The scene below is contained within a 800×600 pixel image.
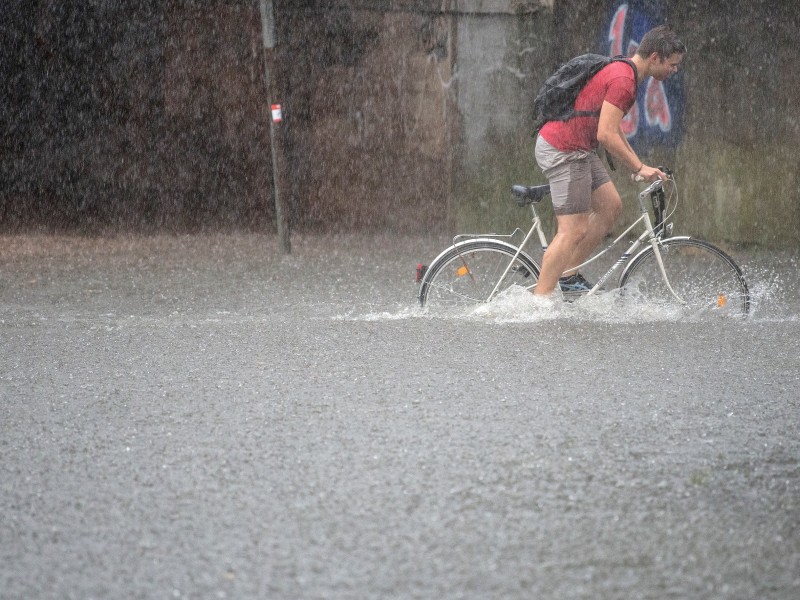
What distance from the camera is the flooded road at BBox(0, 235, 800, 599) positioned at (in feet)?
9.71

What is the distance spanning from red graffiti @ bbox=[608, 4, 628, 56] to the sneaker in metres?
4.26

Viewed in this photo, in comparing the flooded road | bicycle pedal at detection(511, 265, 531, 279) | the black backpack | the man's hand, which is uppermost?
the black backpack

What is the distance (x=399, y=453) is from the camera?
13.0 ft

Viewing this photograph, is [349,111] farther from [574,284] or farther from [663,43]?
[663,43]

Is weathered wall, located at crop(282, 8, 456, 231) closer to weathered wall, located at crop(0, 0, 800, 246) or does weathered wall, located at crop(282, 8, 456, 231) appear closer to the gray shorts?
weathered wall, located at crop(0, 0, 800, 246)

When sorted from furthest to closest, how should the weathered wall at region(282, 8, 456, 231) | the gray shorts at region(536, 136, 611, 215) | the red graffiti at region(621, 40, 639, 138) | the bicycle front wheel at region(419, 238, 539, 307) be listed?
the weathered wall at region(282, 8, 456, 231) → the red graffiti at region(621, 40, 639, 138) → the bicycle front wheel at region(419, 238, 539, 307) → the gray shorts at region(536, 136, 611, 215)

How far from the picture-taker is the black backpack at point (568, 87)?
6137 mm

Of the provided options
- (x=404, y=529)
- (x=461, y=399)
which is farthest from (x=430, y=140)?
(x=404, y=529)

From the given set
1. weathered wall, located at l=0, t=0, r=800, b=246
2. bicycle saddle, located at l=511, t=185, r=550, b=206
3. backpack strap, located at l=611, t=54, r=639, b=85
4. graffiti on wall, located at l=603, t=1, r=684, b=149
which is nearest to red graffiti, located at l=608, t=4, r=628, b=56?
graffiti on wall, located at l=603, t=1, r=684, b=149

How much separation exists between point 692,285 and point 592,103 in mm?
1293

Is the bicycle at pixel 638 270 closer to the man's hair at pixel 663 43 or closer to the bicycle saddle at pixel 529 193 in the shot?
the bicycle saddle at pixel 529 193

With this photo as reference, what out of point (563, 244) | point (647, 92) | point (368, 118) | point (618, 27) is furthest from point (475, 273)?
point (368, 118)

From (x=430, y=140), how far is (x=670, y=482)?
7794 mm

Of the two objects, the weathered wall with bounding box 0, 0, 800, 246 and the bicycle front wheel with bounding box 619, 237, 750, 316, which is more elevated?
the weathered wall with bounding box 0, 0, 800, 246
